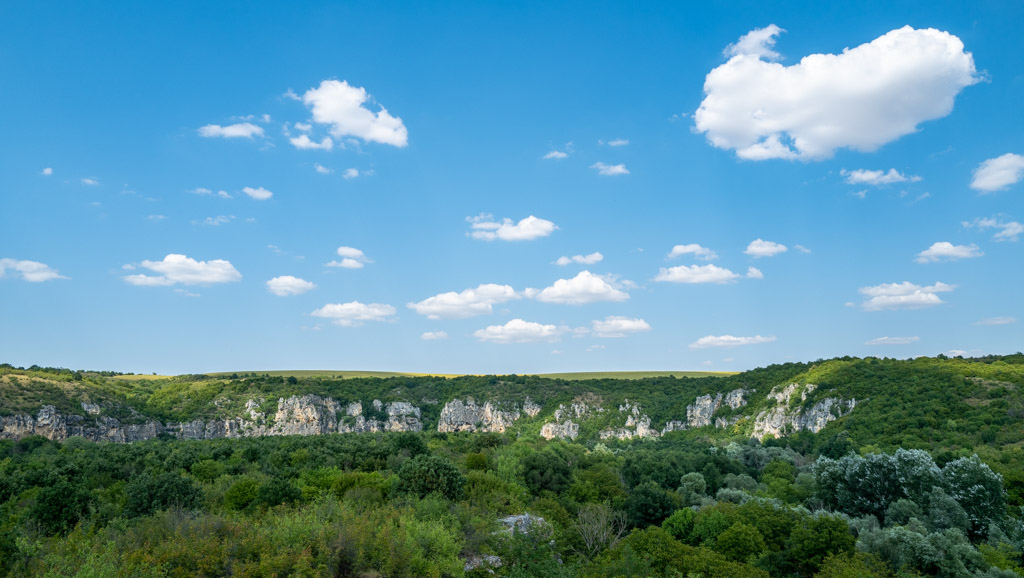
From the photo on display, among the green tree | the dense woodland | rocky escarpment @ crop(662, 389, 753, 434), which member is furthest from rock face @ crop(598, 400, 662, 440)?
the green tree

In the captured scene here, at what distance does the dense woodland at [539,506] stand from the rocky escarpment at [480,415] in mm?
64839

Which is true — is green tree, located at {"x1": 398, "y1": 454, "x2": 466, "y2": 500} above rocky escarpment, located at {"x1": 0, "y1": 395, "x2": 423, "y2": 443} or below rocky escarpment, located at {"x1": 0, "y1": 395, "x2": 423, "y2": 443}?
above

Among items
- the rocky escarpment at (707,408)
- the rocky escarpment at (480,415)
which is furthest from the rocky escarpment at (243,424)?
the rocky escarpment at (707,408)

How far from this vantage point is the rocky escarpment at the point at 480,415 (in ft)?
472

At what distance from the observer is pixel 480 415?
146750mm

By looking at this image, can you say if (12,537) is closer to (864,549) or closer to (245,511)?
(245,511)

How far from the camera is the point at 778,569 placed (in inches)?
1404

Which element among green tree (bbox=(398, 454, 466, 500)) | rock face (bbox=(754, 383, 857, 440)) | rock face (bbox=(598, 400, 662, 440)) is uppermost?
green tree (bbox=(398, 454, 466, 500))

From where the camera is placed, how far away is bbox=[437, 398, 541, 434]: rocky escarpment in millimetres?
143750

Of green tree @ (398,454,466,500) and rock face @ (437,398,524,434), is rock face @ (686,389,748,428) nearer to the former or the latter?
rock face @ (437,398,524,434)

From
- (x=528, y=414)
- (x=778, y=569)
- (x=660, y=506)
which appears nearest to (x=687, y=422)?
(x=528, y=414)

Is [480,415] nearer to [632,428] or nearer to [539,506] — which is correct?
[632,428]

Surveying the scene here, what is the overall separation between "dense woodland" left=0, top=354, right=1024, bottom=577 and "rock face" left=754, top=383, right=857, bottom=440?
30.9 ft

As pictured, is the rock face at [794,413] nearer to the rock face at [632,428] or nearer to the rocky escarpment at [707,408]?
the rocky escarpment at [707,408]
